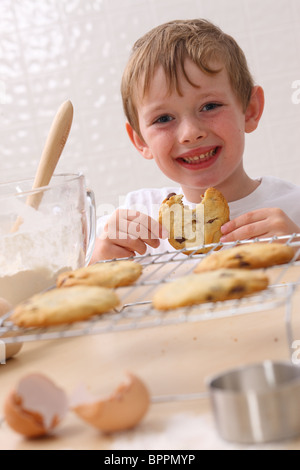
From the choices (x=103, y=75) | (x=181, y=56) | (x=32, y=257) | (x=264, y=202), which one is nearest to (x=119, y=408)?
(x=32, y=257)

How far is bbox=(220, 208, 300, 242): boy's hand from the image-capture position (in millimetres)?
1312

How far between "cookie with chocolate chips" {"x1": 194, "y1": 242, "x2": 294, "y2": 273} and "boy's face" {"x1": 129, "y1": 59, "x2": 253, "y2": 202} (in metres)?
0.77

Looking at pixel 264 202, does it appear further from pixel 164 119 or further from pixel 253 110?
pixel 164 119

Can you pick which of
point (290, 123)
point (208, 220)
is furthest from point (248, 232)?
point (290, 123)

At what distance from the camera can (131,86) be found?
1736 millimetres

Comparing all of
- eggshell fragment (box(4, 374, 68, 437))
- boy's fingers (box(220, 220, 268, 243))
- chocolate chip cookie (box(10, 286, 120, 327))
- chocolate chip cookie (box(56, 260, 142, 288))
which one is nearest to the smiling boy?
boy's fingers (box(220, 220, 268, 243))

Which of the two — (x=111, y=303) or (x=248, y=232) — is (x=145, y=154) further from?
(x=111, y=303)

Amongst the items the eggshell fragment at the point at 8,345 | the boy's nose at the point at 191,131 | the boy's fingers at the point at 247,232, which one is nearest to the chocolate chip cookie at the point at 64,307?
the eggshell fragment at the point at 8,345

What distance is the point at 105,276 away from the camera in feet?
3.00

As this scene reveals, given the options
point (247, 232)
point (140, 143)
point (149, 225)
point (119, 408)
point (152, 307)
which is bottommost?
point (119, 408)

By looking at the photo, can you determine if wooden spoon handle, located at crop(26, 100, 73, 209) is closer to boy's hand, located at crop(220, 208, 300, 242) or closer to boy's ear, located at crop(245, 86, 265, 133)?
boy's hand, located at crop(220, 208, 300, 242)

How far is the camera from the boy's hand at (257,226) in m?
1.31

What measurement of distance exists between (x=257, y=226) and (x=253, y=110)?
2.09 feet
